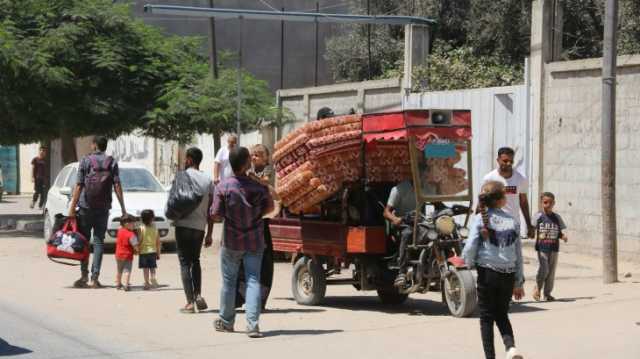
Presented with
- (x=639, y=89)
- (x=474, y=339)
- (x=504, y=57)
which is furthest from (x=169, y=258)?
(x=504, y=57)

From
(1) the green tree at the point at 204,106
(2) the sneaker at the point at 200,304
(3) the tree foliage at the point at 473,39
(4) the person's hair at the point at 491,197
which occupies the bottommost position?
(2) the sneaker at the point at 200,304

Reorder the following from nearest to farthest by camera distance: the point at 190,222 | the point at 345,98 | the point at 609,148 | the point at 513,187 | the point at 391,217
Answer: the point at 391,217
the point at 190,222
the point at 513,187
the point at 609,148
the point at 345,98

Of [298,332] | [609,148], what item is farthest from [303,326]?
[609,148]

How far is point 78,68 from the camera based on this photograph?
22.4 m

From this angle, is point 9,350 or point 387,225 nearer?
point 9,350

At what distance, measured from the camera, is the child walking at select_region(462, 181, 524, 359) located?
871 cm

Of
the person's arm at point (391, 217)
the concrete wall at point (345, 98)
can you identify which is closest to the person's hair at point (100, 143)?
the person's arm at point (391, 217)

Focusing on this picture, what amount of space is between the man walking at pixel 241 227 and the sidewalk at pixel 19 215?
50.7 ft

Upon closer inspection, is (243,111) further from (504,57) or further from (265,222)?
(504,57)

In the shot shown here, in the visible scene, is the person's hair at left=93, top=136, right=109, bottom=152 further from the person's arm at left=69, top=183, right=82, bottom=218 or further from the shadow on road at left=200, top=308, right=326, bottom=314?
the shadow on road at left=200, top=308, right=326, bottom=314

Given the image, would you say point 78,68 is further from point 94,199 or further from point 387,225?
point 387,225

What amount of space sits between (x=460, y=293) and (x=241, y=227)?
2.52 metres

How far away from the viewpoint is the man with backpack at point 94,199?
1440cm

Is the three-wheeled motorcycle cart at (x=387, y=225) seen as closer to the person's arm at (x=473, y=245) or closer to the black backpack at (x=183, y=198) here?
the black backpack at (x=183, y=198)
